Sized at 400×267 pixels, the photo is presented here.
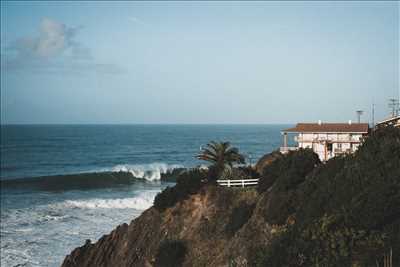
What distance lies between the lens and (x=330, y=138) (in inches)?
1457

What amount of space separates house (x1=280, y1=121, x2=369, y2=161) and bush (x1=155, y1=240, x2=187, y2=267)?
46.6 feet

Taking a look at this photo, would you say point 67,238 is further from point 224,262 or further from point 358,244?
point 358,244

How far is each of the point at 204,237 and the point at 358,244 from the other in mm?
11852

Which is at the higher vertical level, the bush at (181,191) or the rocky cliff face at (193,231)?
the bush at (181,191)

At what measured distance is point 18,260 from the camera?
29.6 meters

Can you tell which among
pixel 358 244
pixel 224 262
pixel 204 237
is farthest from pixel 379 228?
pixel 204 237

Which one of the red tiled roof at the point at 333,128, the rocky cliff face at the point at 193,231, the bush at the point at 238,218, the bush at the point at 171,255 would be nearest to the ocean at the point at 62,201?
the rocky cliff face at the point at 193,231

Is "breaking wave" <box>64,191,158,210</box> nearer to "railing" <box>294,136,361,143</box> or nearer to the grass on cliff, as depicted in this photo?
"railing" <box>294,136,361,143</box>

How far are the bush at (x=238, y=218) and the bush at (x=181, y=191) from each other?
4.42 meters

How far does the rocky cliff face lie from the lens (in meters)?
23.5

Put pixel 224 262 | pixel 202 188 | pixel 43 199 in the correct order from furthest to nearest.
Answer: pixel 43 199 → pixel 202 188 → pixel 224 262

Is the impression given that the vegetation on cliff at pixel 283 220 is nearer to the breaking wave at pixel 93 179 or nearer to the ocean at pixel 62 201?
the ocean at pixel 62 201

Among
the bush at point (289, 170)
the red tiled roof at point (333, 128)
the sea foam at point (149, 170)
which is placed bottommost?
the sea foam at point (149, 170)

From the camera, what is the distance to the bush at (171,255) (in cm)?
2402
